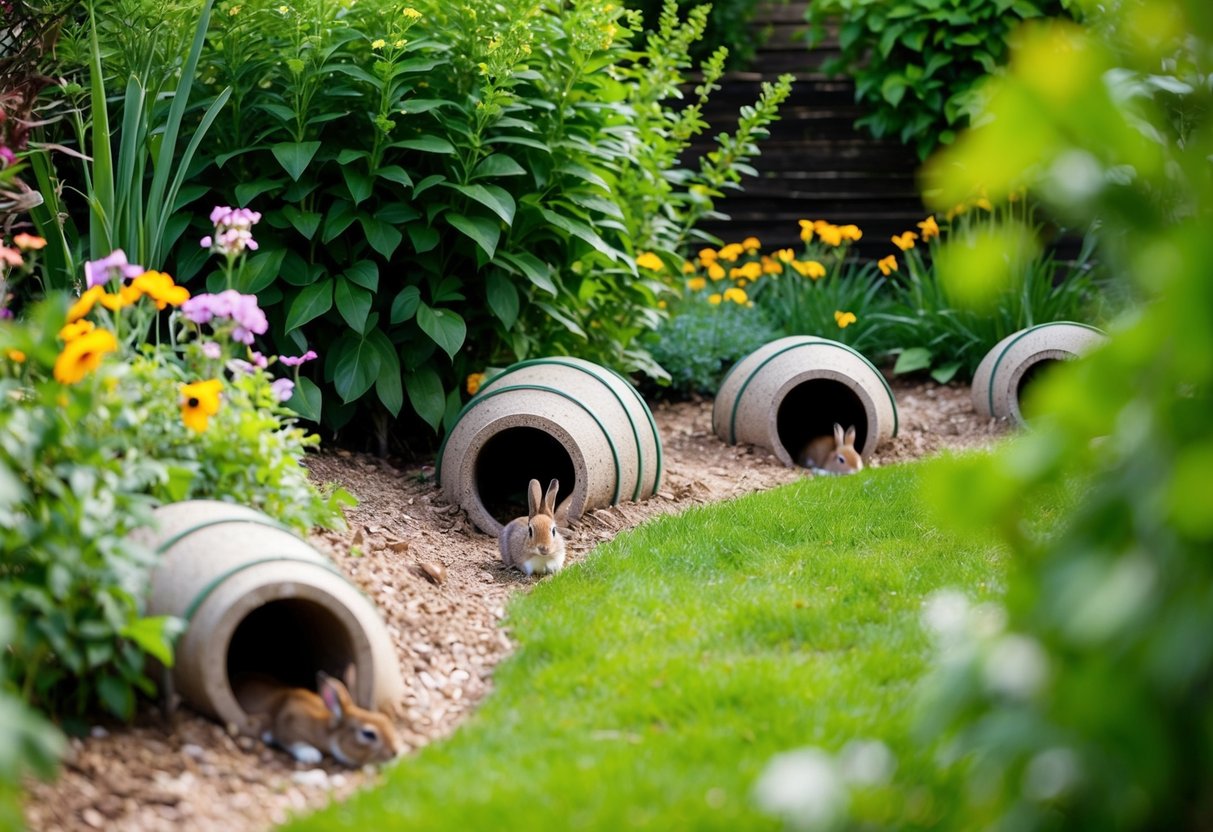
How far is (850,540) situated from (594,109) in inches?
91.8

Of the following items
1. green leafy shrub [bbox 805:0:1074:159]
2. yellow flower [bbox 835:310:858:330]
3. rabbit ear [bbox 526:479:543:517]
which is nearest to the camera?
rabbit ear [bbox 526:479:543:517]

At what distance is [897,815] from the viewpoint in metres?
2.10

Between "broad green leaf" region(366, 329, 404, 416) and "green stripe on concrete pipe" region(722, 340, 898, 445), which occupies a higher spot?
"broad green leaf" region(366, 329, 404, 416)

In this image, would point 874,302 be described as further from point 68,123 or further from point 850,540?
point 68,123

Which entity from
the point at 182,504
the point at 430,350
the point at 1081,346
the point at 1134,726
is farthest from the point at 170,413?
the point at 1081,346

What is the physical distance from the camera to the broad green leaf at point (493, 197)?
4.95 metres

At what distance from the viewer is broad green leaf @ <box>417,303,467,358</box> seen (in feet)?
16.7

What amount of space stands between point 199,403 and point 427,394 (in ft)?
7.38

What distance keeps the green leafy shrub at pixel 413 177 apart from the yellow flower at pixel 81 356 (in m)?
1.90

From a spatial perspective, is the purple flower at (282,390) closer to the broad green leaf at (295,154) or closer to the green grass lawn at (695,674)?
the green grass lawn at (695,674)

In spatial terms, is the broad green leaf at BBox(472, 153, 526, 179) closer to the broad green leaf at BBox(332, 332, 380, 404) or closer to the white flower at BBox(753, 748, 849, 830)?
the broad green leaf at BBox(332, 332, 380, 404)

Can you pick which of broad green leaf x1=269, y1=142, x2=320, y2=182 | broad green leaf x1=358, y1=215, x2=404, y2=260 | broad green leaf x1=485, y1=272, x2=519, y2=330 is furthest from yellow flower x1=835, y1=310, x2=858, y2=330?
broad green leaf x1=269, y1=142, x2=320, y2=182

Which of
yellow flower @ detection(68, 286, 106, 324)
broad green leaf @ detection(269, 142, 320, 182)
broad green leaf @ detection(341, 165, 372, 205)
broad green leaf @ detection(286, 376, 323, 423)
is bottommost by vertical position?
broad green leaf @ detection(286, 376, 323, 423)

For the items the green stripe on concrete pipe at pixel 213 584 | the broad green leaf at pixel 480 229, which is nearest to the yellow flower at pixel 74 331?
the green stripe on concrete pipe at pixel 213 584
